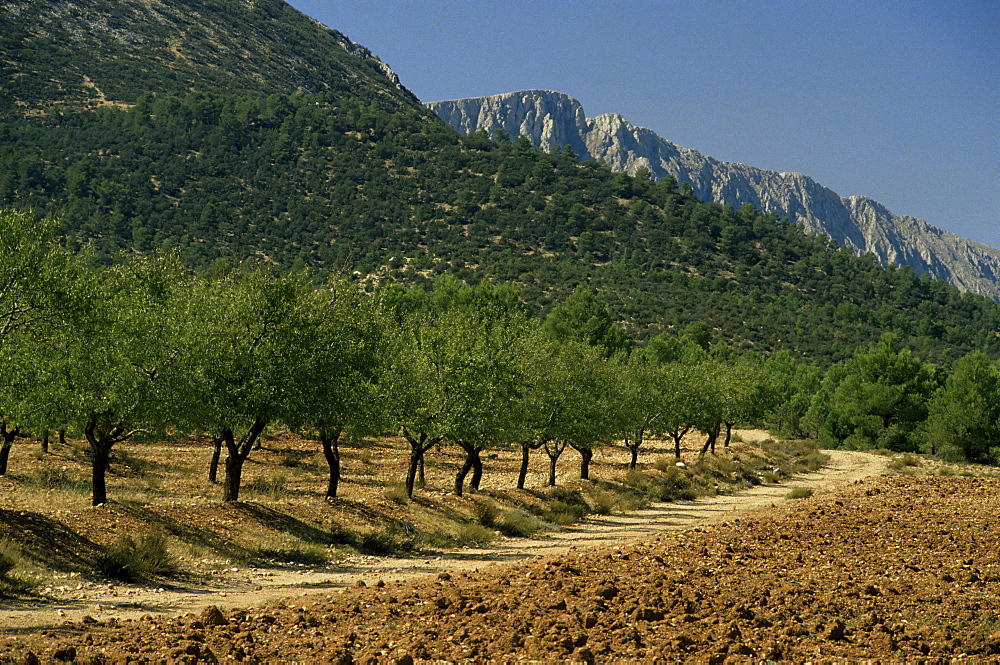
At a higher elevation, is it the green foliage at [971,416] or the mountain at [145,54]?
the mountain at [145,54]

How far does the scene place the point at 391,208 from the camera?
128125 mm

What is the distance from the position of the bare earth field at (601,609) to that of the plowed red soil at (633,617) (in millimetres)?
34

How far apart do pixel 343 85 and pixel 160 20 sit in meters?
42.0

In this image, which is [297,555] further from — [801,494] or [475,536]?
[801,494]

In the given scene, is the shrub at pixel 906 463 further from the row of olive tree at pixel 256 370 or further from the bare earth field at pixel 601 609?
the bare earth field at pixel 601 609

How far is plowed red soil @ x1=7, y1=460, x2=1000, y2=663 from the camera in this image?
1015 centimetres

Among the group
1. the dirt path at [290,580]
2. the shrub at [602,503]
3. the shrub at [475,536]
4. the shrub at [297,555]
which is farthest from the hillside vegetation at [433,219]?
the shrub at [297,555]

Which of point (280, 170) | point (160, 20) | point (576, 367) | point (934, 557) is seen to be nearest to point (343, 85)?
point (160, 20)

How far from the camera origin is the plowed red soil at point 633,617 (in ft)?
33.3

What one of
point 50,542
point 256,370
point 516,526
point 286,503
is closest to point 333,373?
point 256,370

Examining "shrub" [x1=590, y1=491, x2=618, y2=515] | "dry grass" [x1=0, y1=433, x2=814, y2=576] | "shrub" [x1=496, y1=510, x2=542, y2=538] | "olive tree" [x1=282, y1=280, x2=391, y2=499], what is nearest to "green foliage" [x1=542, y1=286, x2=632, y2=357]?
"dry grass" [x1=0, y1=433, x2=814, y2=576]

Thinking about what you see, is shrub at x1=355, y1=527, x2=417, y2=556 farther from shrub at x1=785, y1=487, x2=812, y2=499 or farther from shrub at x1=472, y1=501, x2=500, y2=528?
shrub at x1=785, y1=487, x2=812, y2=499

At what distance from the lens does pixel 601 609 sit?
12.2 metres

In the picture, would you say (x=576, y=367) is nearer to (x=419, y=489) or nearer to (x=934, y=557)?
(x=419, y=489)
